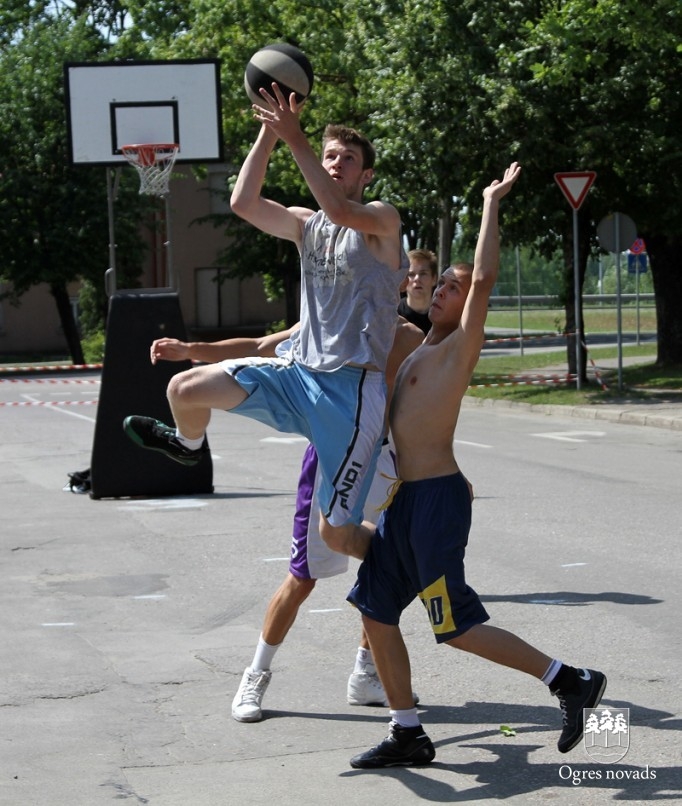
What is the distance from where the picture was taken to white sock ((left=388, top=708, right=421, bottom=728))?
4953 millimetres

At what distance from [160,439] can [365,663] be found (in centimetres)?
131

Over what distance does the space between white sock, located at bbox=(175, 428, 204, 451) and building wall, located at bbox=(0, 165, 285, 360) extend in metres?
49.3

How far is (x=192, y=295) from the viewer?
58.2m

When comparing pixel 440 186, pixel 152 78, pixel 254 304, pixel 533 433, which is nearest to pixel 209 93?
pixel 152 78

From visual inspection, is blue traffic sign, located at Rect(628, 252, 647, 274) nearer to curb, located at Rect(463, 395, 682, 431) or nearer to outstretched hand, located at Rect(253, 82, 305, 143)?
curb, located at Rect(463, 395, 682, 431)

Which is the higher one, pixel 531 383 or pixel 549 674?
pixel 549 674

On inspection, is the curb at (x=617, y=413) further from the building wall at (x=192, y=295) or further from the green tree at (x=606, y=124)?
the building wall at (x=192, y=295)

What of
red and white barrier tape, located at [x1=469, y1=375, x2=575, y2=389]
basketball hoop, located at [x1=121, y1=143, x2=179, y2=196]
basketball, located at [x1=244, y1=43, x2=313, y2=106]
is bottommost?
red and white barrier tape, located at [x1=469, y1=375, x2=575, y2=389]

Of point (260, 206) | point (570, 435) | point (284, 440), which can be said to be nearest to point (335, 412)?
point (260, 206)

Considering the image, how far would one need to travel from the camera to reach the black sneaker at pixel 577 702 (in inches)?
190

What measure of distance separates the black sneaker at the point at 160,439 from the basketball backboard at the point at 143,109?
9.62 meters

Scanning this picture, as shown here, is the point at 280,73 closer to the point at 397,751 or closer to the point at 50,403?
the point at 397,751

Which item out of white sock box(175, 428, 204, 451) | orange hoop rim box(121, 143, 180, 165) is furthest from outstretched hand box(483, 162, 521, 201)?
orange hoop rim box(121, 143, 180, 165)

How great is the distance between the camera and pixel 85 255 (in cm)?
4231
